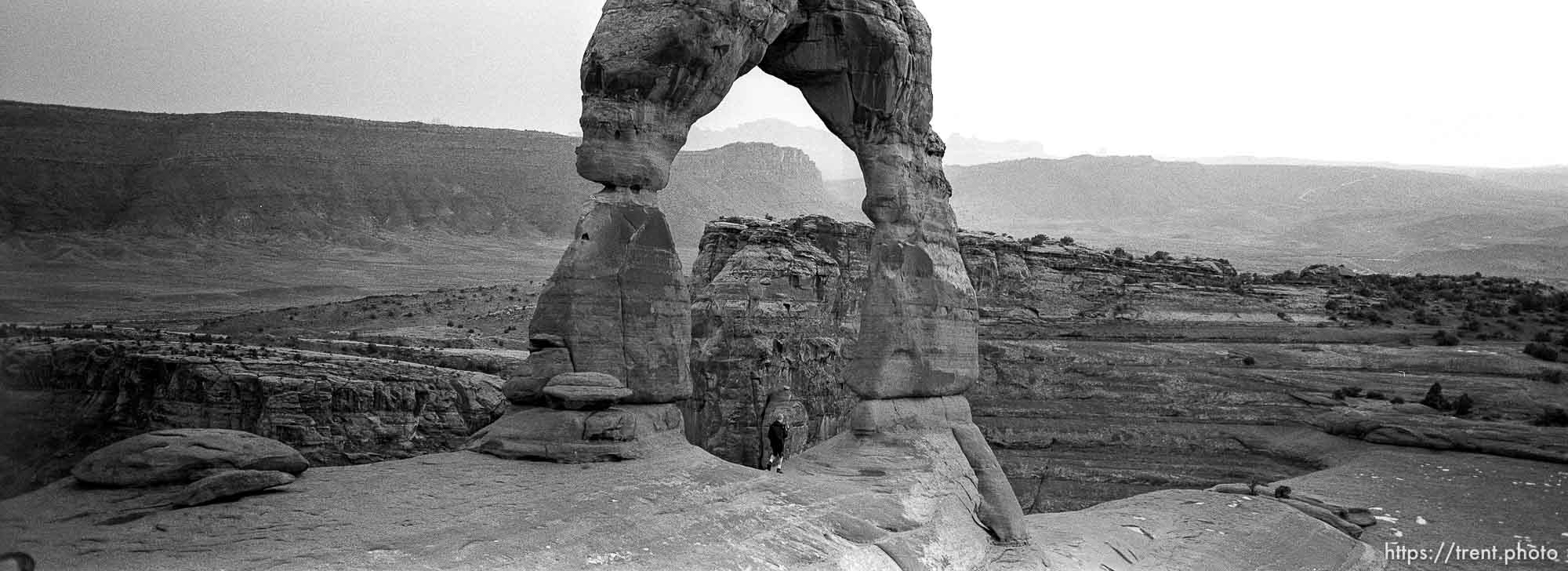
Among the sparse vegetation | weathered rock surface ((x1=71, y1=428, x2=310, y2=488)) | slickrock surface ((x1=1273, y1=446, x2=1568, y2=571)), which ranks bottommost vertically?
slickrock surface ((x1=1273, y1=446, x2=1568, y2=571))

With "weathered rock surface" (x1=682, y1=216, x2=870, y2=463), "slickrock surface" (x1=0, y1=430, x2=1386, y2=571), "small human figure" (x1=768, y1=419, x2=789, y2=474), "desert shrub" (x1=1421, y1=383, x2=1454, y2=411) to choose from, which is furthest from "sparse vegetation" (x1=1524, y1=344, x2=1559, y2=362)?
"small human figure" (x1=768, y1=419, x2=789, y2=474)

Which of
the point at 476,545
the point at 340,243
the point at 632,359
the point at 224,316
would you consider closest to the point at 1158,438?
the point at 632,359

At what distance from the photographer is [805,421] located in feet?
95.0

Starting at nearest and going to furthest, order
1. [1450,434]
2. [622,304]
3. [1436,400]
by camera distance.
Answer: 1. [622,304]
2. [1450,434]
3. [1436,400]

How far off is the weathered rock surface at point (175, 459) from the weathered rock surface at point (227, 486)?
0.53 ft

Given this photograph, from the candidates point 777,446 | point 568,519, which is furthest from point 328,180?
point 568,519

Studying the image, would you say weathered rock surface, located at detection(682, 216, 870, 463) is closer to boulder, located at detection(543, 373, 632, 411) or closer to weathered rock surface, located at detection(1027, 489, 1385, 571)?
weathered rock surface, located at detection(1027, 489, 1385, 571)

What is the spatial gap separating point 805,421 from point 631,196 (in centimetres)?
1680

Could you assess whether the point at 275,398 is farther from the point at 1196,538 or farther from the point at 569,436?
the point at 1196,538

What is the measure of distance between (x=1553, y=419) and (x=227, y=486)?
1277 inches

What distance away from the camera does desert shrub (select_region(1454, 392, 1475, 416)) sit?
28.5m

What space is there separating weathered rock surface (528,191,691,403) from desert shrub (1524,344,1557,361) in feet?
106

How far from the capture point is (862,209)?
50.1 feet

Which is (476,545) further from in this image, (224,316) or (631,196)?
(224,316)
